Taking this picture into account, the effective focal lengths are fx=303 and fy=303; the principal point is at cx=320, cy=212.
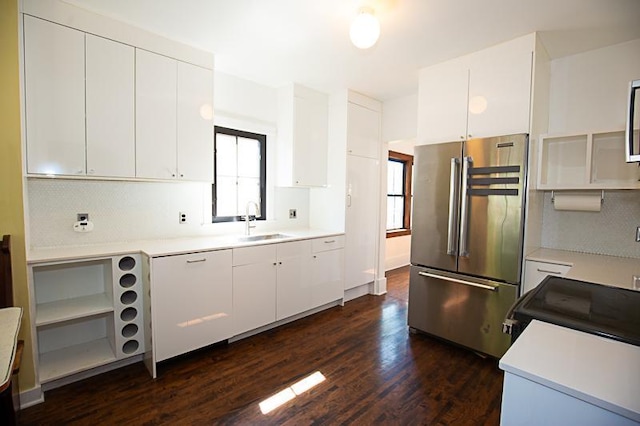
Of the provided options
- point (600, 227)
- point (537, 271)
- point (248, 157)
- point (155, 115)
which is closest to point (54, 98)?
point (155, 115)

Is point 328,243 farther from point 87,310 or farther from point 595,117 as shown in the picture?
point 595,117

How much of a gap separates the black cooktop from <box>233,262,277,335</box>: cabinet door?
6.77ft

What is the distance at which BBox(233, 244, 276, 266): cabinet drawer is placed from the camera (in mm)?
2652

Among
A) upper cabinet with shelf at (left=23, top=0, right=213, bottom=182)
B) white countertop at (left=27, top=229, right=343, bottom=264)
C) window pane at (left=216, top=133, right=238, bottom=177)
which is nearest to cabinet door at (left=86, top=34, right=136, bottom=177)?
upper cabinet with shelf at (left=23, top=0, right=213, bottom=182)

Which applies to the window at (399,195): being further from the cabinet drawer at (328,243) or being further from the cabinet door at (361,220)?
the cabinet drawer at (328,243)

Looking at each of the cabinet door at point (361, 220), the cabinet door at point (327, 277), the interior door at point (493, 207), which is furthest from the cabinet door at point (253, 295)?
the interior door at point (493, 207)

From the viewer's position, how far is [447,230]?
2699mm

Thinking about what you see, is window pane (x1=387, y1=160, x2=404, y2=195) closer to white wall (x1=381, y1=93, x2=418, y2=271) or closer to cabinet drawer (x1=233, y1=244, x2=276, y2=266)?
white wall (x1=381, y1=93, x2=418, y2=271)

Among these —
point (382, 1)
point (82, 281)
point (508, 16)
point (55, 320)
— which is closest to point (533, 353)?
point (382, 1)

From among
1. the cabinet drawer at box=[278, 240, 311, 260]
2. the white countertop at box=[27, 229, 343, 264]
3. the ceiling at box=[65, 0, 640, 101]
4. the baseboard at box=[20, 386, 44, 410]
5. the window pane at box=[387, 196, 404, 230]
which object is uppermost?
the ceiling at box=[65, 0, 640, 101]

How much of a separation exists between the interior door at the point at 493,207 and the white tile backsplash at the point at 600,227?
69 centimetres

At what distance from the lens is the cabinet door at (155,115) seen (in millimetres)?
2389

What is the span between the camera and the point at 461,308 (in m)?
2.65

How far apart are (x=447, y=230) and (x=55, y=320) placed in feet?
9.94
